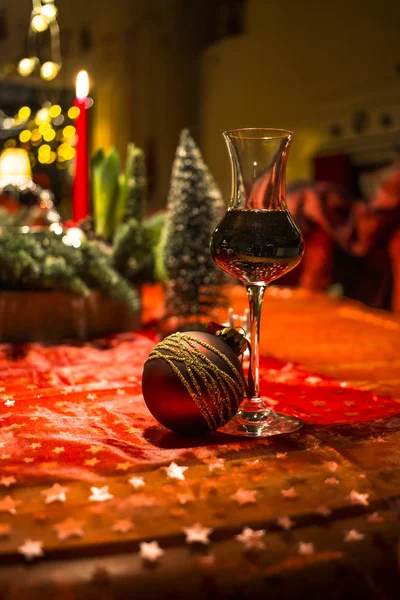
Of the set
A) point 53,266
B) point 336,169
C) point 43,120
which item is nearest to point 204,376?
point 53,266

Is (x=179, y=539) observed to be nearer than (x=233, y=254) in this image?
Yes

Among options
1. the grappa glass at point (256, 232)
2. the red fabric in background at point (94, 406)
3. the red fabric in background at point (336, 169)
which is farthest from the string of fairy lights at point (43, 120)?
the red fabric in background at point (336, 169)

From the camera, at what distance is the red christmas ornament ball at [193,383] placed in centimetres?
58

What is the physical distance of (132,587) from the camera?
37cm

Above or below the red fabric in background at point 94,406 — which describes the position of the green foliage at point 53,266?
above

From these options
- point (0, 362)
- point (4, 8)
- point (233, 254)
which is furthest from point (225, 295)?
point (4, 8)

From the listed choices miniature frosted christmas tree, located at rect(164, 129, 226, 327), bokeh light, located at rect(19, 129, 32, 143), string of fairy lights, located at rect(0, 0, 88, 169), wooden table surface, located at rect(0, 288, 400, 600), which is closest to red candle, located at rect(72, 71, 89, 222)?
string of fairy lights, located at rect(0, 0, 88, 169)

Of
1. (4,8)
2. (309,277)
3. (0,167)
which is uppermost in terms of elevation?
(4,8)

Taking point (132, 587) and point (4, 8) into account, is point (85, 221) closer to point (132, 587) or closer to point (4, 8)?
point (132, 587)

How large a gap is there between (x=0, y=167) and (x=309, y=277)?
2.99ft

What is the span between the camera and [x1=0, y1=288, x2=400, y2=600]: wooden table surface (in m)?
0.38

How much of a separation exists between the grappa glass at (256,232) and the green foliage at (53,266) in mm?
474

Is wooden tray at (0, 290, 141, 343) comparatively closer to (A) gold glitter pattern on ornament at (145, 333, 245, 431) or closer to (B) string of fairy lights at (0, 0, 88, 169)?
(B) string of fairy lights at (0, 0, 88, 169)

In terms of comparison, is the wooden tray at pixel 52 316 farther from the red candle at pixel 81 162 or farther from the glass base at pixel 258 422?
the glass base at pixel 258 422
